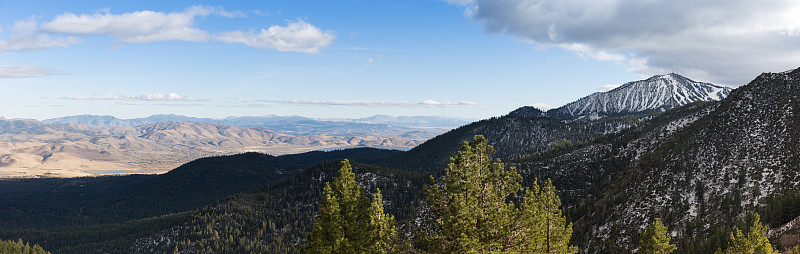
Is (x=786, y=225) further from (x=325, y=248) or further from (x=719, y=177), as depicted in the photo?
(x=325, y=248)

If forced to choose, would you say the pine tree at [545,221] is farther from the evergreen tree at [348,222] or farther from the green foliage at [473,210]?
the evergreen tree at [348,222]

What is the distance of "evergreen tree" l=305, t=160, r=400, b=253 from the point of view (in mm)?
33656

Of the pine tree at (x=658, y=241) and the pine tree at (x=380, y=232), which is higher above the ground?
the pine tree at (x=380, y=232)

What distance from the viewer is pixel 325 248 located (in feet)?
114

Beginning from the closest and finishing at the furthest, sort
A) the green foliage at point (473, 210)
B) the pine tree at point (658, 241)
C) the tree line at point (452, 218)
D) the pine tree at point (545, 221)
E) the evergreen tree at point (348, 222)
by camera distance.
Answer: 1. the green foliage at point (473, 210)
2. the tree line at point (452, 218)
3. the evergreen tree at point (348, 222)
4. the pine tree at point (545, 221)
5. the pine tree at point (658, 241)

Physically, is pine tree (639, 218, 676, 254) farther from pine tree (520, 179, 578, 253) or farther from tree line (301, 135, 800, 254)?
tree line (301, 135, 800, 254)

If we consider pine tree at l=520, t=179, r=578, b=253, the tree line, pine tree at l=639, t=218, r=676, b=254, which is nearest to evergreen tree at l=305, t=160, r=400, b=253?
the tree line

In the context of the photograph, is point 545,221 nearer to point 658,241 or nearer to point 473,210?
point 473,210

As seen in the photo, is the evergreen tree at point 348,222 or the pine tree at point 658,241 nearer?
the evergreen tree at point 348,222

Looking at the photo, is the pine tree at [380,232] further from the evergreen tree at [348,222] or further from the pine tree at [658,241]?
the pine tree at [658,241]

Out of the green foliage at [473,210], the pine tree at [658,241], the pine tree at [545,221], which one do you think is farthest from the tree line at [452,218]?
the pine tree at [658,241]

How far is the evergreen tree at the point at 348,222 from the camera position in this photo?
33656 millimetres

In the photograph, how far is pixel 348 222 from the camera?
3503 cm

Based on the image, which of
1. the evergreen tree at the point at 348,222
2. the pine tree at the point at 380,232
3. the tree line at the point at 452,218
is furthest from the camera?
the evergreen tree at the point at 348,222
